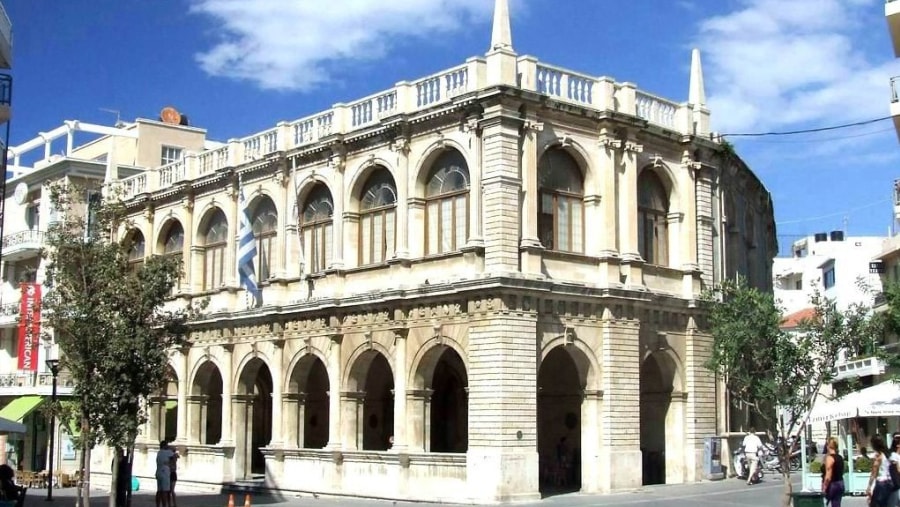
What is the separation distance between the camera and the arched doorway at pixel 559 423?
33.9 m

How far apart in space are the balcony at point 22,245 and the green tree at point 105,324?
2392 centimetres

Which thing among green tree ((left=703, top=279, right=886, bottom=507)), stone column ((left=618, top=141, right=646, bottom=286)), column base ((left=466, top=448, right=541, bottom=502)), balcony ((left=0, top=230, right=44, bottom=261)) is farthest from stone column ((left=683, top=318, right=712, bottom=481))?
balcony ((left=0, top=230, right=44, bottom=261))

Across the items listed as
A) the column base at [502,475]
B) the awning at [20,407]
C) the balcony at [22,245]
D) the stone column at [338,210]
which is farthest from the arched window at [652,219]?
the balcony at [22,245]

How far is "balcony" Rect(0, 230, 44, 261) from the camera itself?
49000mm

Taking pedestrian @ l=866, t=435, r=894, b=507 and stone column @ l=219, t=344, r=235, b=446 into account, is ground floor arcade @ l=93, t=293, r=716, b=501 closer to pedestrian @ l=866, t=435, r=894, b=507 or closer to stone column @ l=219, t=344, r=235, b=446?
stone column @ l=219, t=344, r=235, b=446

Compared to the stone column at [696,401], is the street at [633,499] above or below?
below

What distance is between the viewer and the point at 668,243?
34.7 metres

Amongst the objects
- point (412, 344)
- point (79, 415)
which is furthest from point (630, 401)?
point (79, 415)

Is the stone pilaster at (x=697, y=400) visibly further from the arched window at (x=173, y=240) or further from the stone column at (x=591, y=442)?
the arched window at (x=173, y=240)

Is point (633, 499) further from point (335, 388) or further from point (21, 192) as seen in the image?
point (21, 192)

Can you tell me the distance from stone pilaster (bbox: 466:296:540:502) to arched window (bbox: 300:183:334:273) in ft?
25.5

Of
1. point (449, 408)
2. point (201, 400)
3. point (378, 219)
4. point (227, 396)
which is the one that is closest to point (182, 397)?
point (201, 400)

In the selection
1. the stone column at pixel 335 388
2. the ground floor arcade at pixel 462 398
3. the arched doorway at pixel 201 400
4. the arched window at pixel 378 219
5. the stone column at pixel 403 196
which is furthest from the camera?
the arched doorway at pixel 201 400

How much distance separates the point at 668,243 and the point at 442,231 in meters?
7.41
